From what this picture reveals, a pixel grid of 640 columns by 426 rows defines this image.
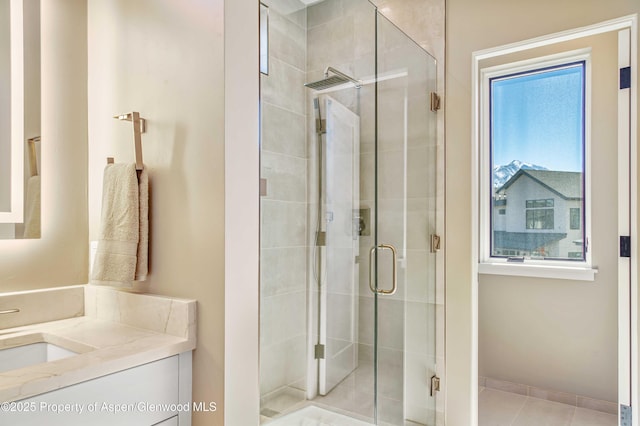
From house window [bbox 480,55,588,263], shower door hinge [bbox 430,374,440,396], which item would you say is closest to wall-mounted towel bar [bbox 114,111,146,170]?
shower door hinge [bbox 430,374,440,396]

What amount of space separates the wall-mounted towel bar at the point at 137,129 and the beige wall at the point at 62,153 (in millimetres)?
356

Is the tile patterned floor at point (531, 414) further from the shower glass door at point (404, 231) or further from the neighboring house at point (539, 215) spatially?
the neighboring house at point (539, 215)

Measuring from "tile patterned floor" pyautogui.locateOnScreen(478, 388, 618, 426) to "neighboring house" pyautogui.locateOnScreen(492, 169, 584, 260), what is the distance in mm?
1061

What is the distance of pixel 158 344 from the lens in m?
1.18

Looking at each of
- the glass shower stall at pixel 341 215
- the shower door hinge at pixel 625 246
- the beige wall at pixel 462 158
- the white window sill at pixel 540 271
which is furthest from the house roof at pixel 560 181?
the glass shower stall at pixel 341 215

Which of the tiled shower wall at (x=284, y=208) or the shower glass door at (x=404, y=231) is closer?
the tiled shower wall at (x=284, y=208)

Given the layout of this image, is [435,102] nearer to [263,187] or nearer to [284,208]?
[284,208]

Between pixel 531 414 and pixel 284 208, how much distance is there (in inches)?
93.0

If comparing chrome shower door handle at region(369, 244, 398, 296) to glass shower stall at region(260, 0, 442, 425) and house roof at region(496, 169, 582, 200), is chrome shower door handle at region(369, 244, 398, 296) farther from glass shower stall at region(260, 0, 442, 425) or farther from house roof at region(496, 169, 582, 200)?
house roof at region(496, 169, 582, 200)

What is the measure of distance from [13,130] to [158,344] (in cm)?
100

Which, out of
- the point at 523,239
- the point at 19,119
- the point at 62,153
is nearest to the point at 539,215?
the point at 523,239

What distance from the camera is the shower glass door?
186 cm

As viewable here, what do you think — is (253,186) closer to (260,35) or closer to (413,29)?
(260,35)

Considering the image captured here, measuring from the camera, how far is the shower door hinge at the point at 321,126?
170cm
